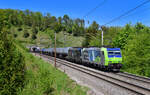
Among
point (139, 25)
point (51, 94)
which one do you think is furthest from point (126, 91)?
point (139, 25)

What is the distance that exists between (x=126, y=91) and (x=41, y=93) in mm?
6170

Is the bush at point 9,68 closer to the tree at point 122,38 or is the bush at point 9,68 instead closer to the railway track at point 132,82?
the railway track at point 132,82

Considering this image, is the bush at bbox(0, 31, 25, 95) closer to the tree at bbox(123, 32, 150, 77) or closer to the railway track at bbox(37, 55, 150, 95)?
the railway track at bbox(37, 55, 150, 95)

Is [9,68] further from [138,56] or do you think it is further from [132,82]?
[138,56]

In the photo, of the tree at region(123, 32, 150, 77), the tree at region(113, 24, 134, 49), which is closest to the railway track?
the tree at region(123, 32, 150, 77)

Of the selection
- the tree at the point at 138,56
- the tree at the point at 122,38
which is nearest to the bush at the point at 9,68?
the tree at the point at 138,56

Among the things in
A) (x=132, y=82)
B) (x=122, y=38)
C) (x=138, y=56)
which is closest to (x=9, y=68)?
(x=132, y=82)

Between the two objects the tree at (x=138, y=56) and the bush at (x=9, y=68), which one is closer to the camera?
the bush at (x=9, y=68)

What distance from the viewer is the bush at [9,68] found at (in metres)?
10.5

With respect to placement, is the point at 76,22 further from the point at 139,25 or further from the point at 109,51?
the point at 109,51

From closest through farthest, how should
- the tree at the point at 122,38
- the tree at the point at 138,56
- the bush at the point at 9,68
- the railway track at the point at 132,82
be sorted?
the bush at the point at 9,68, the railway track at the point at 132,82, the tree at the point at 138,56, the tree at the point at 122,38

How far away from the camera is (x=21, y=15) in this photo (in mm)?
155250

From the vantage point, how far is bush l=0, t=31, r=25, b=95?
34.3 feet

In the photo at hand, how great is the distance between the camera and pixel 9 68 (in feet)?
35.4
